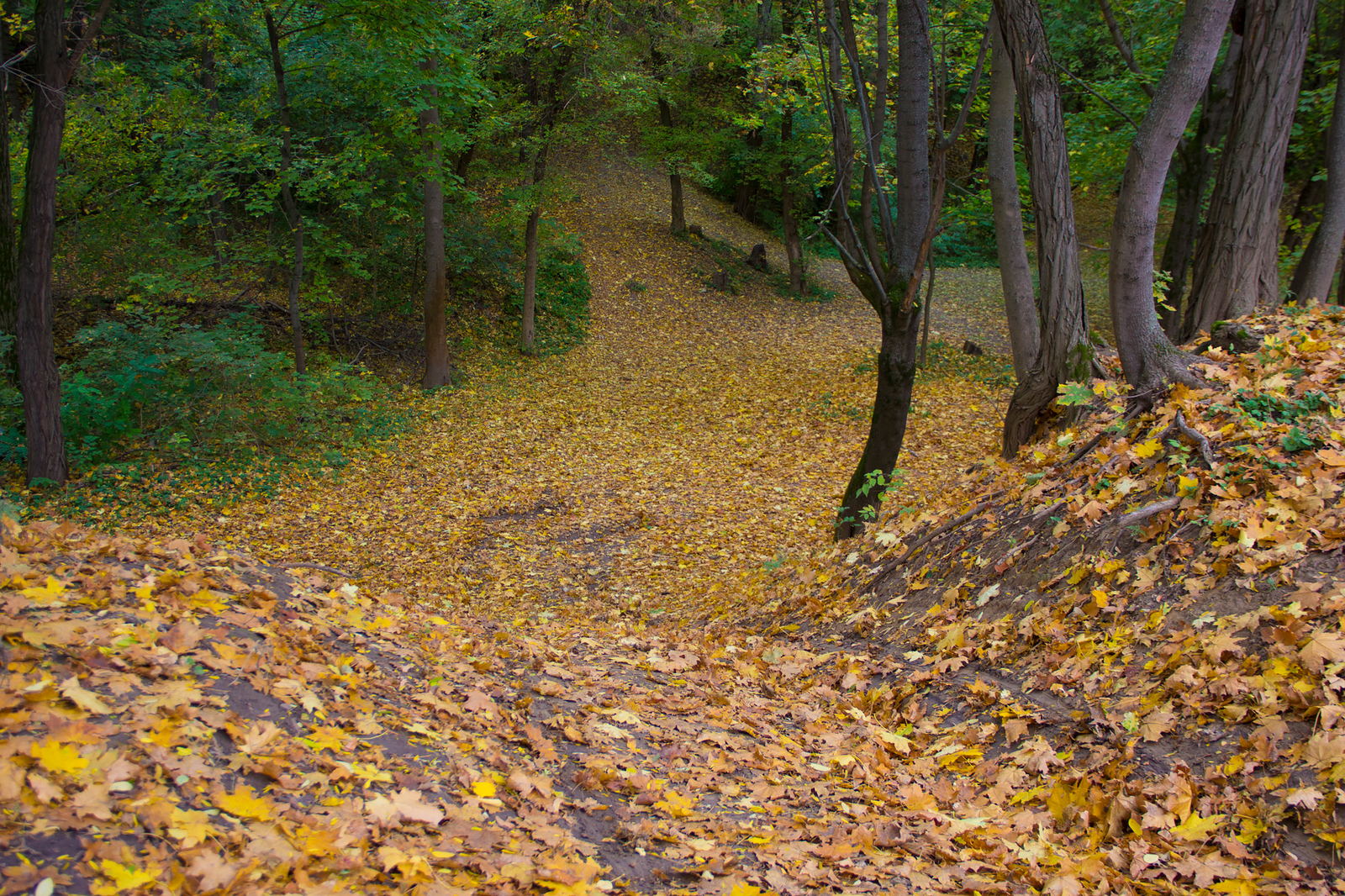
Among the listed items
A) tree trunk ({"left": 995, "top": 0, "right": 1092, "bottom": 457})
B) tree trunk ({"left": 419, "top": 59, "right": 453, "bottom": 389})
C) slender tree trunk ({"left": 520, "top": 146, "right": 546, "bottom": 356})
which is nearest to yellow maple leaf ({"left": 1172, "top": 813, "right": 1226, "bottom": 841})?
tree trunk ({"left": 995, "top": 0, "right": 1092, "bottom": 457})

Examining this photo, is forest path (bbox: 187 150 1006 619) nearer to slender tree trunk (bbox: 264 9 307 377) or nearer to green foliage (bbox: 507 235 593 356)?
green foliage (bbox: 507 235 593 356)

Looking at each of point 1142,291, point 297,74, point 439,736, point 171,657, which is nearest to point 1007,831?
point 439,736

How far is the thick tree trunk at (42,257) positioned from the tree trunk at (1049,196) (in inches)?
367

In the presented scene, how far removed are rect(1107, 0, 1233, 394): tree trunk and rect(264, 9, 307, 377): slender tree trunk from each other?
11052mm

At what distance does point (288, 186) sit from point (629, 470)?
6.88m

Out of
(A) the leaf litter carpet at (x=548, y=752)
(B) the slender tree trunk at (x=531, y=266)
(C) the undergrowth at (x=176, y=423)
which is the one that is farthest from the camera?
(B) the slender tree trunk at (x=531, y=266)

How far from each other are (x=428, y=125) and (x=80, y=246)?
5988 mm

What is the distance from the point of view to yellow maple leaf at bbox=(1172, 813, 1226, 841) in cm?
259

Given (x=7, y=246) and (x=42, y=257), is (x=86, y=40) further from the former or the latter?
(x=7, y=246)

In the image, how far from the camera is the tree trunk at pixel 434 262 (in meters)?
13.3

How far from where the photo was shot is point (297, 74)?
41.5 ft

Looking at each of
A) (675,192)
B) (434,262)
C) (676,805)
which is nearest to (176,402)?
(434,262)

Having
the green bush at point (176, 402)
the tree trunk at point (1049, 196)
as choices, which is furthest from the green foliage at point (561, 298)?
the tree trunk at point (1049, 196)

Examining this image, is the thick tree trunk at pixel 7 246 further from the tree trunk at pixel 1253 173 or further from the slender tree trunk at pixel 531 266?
the tree trunk at pixel 1253 173
